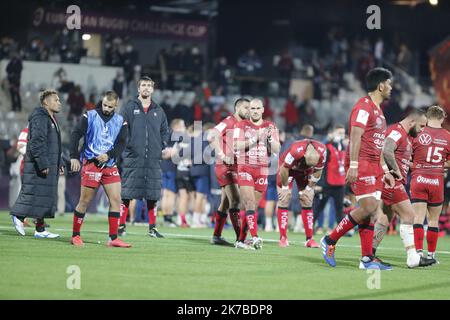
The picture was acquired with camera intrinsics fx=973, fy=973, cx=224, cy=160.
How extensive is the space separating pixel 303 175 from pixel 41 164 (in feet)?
15.6

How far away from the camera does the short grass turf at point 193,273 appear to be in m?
9.66

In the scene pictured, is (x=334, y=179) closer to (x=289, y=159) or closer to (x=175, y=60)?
(x=289, y=159)

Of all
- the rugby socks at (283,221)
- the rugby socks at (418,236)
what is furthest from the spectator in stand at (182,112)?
the rugby socks at (418,236)

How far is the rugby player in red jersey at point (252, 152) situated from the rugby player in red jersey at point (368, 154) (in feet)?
9.23

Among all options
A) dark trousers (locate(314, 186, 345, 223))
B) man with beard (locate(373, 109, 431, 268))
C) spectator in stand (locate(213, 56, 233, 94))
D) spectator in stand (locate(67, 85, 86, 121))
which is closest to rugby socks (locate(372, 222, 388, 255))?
man with beard (locate(373, 109, 431, 268))

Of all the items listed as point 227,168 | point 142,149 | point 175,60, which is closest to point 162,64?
point 175,60

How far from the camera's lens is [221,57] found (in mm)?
41750

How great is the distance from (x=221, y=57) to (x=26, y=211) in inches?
1070

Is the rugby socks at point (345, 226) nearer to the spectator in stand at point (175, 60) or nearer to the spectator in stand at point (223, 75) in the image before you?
the spectator in stand at point (175, 60)

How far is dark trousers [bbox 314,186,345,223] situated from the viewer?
888 inches

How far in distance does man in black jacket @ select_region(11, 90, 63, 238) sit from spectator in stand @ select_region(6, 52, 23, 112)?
17.6 metres

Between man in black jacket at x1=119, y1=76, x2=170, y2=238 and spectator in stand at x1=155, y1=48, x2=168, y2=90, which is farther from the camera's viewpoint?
spectator in stand at x1=155, y1=48, x2=168, y2=90

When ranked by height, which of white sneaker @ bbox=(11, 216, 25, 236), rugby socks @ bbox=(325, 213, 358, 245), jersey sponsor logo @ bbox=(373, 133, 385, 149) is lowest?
white sneaker @ bbox=(11, 216, 25, 236)

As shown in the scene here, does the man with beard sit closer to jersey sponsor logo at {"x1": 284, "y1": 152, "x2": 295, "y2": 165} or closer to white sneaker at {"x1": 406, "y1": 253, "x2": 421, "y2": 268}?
white sneaker at {"x1": 406, "y1": 253, "x2": 421, "y2": 268}
